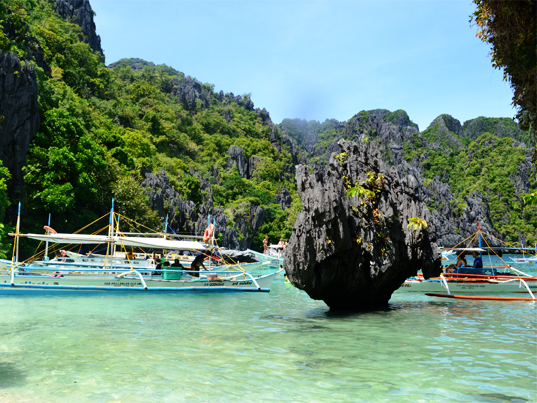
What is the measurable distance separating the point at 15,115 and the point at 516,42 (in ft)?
124

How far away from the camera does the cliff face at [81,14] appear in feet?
320

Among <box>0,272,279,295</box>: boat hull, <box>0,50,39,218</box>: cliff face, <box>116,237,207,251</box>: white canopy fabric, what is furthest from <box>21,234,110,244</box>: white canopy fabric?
<box>0,50,39,218</box>: cliff face

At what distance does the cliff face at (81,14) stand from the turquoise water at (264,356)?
325ft

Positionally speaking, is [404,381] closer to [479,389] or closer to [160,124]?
[479,389]

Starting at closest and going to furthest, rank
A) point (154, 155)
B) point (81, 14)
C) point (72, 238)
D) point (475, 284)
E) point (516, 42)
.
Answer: point (516, 42)
point (475, 284)
point (72, 238)
point (154, 155)
point (81, 14)

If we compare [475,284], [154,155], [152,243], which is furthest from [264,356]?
[154,155]

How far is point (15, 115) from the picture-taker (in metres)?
35.2

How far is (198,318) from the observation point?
14.2 meters

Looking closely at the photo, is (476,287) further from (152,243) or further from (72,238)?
(72,238)

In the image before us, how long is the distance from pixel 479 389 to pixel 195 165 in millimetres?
90782

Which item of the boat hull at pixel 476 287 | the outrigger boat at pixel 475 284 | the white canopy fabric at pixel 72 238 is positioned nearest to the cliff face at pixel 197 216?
the white canopy fabric at pixel 72 238

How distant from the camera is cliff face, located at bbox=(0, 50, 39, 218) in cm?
3447

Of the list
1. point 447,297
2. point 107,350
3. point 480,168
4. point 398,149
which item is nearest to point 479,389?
point 107,350

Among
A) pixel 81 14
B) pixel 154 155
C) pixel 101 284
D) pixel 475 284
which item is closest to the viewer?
pixel 101 284
